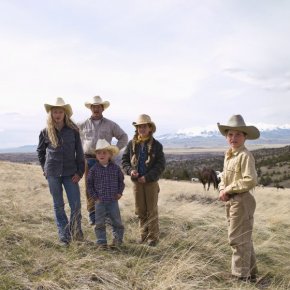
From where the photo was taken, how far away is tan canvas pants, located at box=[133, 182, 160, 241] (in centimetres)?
612

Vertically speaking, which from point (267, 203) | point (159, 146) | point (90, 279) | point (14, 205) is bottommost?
point (267, 203)

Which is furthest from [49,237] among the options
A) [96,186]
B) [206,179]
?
[206,179]

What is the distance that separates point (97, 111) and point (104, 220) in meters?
1.67

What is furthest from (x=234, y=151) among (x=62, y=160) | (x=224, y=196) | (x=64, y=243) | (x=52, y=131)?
(x=64, y=243)

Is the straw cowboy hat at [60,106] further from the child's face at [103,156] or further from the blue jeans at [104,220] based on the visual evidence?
the blue jeans at [104,220]

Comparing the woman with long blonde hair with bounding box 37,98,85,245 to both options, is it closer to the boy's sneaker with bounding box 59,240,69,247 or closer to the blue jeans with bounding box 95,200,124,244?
the boy's sneaker with bounding box 59,240,69,247

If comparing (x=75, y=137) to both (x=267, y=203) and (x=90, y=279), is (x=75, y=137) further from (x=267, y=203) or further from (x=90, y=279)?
(x=267, y=203)

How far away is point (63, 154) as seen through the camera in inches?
Answer: 221

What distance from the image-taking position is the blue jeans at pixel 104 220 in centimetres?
565

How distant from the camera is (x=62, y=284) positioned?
13.5 ft

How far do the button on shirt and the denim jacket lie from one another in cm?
195

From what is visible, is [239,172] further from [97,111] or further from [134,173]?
[97,111]

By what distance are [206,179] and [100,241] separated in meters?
13.7

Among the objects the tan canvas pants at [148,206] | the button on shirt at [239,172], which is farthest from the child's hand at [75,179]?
the button on shirt at [239,172]
